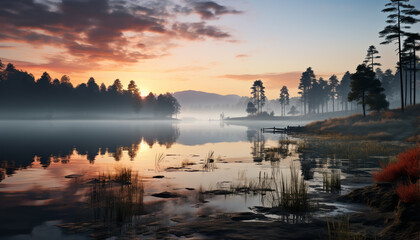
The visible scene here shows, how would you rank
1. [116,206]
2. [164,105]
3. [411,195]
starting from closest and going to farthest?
[411,195]
[116,206]
[164,105]

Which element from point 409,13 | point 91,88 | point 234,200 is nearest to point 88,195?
point 234,200

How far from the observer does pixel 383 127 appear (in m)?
44.1

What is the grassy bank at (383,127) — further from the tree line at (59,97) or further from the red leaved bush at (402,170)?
the tree line at (59,97)

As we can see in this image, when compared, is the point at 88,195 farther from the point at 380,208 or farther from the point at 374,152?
the point at 374,152

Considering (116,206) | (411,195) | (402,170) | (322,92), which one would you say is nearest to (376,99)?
(402,170)

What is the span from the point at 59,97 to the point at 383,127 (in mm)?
125495

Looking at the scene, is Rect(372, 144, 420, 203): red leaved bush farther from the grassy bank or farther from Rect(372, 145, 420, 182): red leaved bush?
the grassy bank

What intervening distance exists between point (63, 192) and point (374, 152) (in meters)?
24.3

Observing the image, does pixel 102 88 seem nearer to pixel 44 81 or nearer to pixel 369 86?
pixel 44 81

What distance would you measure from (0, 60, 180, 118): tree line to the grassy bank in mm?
111886

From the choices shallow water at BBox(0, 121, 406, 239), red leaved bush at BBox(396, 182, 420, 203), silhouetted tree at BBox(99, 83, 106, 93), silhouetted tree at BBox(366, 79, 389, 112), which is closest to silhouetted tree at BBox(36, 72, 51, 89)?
silhouetted tree at BBox(99, 83, 106, 93)

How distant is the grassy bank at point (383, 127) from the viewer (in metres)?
38.7

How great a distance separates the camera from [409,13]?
45.0 m

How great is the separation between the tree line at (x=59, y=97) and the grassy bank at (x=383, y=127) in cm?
11189
